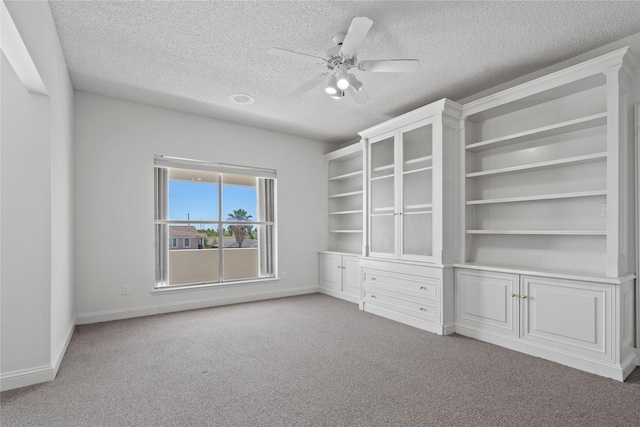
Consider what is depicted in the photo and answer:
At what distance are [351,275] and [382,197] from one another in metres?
1.42

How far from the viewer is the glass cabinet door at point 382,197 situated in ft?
13.4

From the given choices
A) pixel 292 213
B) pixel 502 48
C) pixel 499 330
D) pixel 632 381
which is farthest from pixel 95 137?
pixel 632 381

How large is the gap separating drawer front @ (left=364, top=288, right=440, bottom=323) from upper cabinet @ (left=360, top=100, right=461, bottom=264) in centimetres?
48

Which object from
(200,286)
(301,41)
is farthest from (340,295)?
(301,41)

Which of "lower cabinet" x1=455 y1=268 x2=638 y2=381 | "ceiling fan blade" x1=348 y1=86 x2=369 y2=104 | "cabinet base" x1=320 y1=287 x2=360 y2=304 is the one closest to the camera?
"lower cabinet" x1=455 y1=268 x2=638 y2=381

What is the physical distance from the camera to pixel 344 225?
579 cm

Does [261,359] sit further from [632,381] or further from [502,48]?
[502,48]

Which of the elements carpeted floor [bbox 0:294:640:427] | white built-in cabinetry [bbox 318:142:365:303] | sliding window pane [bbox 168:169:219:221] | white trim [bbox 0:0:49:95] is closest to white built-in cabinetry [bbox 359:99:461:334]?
carpeted floor [bbox 0:294:640:427]

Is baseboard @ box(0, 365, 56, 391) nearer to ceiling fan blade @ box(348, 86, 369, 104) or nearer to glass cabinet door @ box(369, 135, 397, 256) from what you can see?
ceiling fan blade @ box(348, 86, 369, 104)

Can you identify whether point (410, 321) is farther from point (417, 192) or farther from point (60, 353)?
point (60, 353)

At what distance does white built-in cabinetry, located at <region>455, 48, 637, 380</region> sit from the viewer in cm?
250

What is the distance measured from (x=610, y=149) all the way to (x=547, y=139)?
2.19 feet

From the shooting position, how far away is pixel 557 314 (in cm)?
271

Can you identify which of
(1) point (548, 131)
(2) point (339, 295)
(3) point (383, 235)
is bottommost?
(2) point (339, 295)
